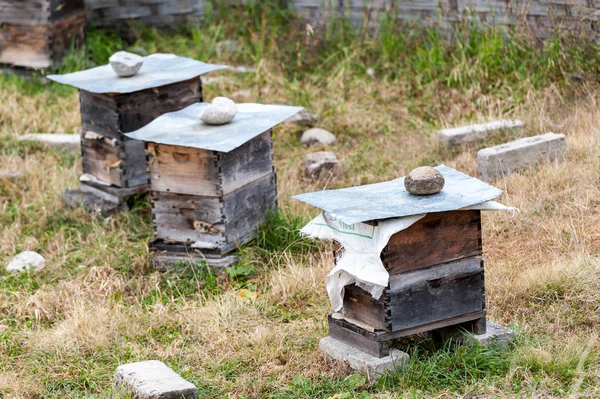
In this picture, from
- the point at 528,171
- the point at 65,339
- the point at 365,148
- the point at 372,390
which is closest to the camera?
the point at 372,390

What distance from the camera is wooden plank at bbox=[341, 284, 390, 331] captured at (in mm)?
4273

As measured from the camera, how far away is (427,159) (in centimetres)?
731

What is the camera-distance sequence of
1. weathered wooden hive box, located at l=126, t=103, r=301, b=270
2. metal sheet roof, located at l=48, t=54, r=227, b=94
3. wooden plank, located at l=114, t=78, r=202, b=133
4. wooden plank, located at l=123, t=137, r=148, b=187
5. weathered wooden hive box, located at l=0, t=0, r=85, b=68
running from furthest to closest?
weathered wooden hive box, located at l=0, t=0, r=85, b=68
wooden plank, located at l=123, t=137, r=148, b=187
wooden plank, located at l=114, t=78, r=202, b=133
metal sheet roof, located at l=48, t=54, r=227, b=94
weathered wooden hive box, located at l=126, t=103, r=301, b=270

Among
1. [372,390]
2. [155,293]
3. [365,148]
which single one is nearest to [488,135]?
[365,148]

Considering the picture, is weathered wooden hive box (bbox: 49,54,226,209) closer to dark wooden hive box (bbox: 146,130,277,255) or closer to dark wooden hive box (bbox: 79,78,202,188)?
dark wooden hive box (bbox: 79,78,202,188)

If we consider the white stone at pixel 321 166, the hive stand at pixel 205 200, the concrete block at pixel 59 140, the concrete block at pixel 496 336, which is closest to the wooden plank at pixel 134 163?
the hive stand at pixel 205 200

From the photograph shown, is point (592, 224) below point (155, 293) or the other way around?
the other way around

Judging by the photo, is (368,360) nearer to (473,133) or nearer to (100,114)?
(100,114)

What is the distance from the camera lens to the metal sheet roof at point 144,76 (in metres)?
6.49

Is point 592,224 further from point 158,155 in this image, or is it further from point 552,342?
point 158,155

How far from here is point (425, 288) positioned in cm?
433

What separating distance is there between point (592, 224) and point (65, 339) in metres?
3.37

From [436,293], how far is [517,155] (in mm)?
2777

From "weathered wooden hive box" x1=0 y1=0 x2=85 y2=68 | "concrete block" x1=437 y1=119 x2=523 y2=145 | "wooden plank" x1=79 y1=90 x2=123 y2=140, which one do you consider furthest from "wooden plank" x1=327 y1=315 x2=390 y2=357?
"weathered wooden hive box" x1=0 y1=0 x2=85 y2=68
